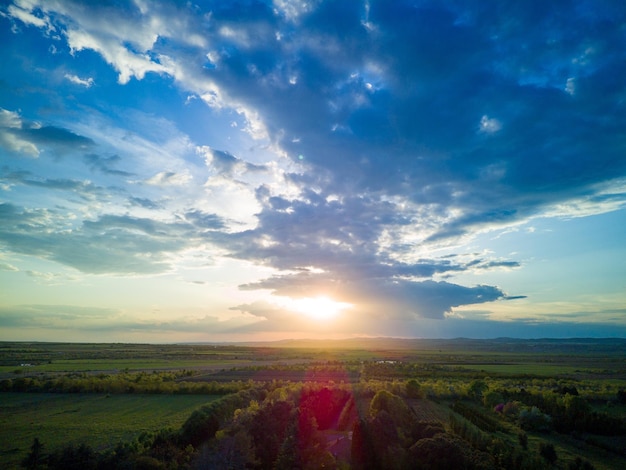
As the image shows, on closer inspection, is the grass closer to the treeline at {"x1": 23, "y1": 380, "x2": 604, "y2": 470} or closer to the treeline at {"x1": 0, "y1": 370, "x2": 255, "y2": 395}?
the treeline at {"x1": 0, "y1": 370, "x2": 255, "y2": 395}

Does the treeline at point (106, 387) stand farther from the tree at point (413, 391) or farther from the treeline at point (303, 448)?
the treeline at point (303, 448)

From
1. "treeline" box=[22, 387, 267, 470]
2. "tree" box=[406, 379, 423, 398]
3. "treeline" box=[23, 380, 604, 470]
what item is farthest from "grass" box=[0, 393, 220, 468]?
"tree" box=[406, 379, 423, 398]

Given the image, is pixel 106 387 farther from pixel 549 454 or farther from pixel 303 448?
pixel 549 454

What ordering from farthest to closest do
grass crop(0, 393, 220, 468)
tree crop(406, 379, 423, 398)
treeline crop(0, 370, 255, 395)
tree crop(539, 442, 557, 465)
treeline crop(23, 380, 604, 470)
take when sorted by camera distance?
treeline crop(0, 370, 255, 395), tree crop(406, 379, 423, 398), grass crop(0, 393, 220, 468), tree crop(539, 442, 557, 465), treeline crop(23, 380, 604, 470)

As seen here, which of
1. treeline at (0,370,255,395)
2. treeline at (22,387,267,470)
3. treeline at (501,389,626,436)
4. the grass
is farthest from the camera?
treeline at (0,370,255,395)

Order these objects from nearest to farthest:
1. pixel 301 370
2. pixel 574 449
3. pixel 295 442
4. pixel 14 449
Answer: pixel 295 442 < pixel 14 449 < pixel 574 449 < pixel 301 370

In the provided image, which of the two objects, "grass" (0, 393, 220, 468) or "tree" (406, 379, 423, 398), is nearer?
"grass" (0, 393, 220, 468)

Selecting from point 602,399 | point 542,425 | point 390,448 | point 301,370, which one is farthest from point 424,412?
point 301,370

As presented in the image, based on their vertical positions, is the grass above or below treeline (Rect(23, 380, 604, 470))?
below

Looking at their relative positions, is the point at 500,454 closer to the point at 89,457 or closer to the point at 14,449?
the point at 89,457
